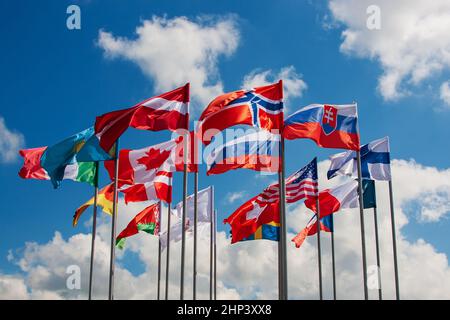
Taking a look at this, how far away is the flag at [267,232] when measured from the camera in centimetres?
3595

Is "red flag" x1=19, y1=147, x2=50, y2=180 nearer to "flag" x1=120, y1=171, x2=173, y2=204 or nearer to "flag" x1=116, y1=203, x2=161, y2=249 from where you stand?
"flag" x1=120, y1=171, x2=173, y2=204

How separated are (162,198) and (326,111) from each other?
1070 cm

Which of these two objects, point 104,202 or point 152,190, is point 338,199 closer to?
point 152,190

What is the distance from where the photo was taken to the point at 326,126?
26.4m

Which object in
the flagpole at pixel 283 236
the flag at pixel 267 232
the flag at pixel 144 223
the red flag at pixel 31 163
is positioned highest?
the red flag at pixel 31 163

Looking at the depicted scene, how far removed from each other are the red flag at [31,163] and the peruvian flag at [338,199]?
48.6 ft

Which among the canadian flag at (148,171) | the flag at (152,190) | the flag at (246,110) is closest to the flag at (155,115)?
the flag at (246,110)

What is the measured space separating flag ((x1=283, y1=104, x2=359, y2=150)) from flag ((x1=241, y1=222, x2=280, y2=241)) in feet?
35.2

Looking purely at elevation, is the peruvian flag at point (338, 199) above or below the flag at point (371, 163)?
below

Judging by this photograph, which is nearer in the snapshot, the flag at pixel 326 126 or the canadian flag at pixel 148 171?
the flag at pixel 326 126

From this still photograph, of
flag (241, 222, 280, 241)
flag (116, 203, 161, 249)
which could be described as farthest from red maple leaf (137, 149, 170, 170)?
flag (241, 222, 280, 241)

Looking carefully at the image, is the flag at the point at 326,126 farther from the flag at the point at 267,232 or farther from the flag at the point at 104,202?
the flag at the point at 104,202
